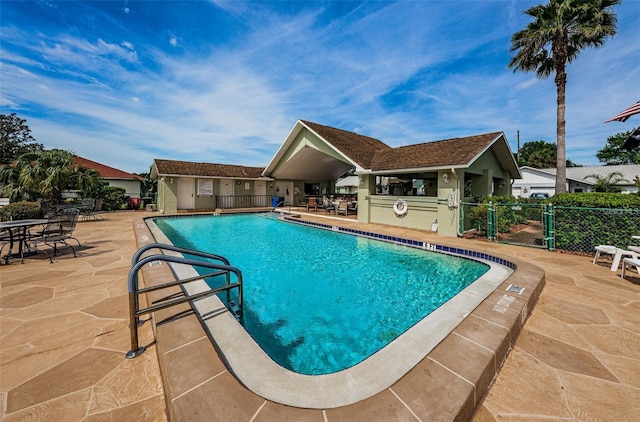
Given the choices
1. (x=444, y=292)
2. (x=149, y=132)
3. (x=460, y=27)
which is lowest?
(x=444, y=292)

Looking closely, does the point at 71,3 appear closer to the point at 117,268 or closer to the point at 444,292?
the point at 117,268

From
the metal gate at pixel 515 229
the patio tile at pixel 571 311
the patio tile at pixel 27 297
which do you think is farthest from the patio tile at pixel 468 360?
the metal gate at pixel 515 229

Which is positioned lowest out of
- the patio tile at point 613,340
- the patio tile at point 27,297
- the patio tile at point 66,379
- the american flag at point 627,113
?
the patio tile at point 613,340

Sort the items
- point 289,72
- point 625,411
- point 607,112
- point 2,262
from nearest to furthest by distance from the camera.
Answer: point 625,411, point 2,262, point 289,72, point 607,112

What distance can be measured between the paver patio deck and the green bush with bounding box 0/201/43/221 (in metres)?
10.2

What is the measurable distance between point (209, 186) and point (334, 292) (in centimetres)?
1755

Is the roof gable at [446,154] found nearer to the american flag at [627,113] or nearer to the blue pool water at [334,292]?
the american flag at [627,113]

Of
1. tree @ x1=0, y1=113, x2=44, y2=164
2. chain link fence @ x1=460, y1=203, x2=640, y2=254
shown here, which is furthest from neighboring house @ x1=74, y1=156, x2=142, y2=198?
chain link fence @ x1=460, y1=203, x2=640, y2=254

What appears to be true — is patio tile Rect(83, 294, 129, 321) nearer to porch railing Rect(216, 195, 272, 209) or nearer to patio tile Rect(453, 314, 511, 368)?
patio tile Rect(453, 314, 511, 368)

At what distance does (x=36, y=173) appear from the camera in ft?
41.6

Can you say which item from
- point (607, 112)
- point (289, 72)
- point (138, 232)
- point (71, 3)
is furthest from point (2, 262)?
point (607, 112)

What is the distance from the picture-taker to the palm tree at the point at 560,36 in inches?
441

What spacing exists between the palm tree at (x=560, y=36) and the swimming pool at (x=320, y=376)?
50.8ft

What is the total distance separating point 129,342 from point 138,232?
8.00 m
